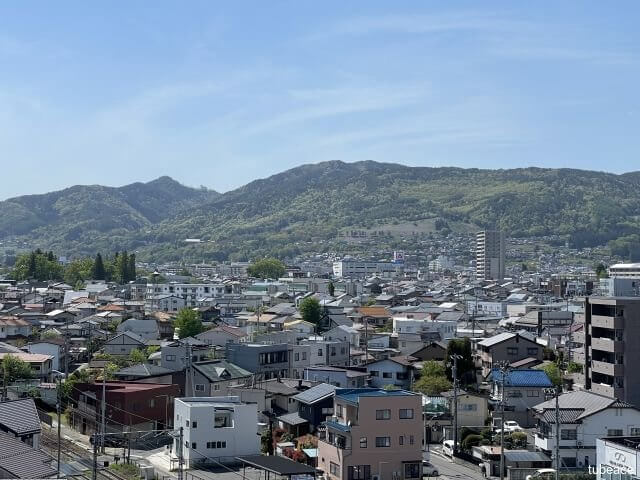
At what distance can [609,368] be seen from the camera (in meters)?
22.9

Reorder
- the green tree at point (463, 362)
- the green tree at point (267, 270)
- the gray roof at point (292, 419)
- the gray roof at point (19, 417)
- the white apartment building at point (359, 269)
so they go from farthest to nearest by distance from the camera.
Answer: the white apartment building at point (359, 269)
the green tree at point (267, 270)
the green tree at point (463, 362)
the gray roof at point (292, 419)
the gray roof at point (19, 417)

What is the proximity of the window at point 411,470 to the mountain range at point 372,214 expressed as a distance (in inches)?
4435

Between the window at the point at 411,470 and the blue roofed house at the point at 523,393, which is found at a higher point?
the blue roofed house at the point at 523,393

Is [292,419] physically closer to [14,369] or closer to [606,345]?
[606,345]

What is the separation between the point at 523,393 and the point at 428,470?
634 centimetres

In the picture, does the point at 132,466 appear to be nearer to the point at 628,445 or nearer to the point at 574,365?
the point at 628,445

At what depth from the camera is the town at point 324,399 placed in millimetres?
17500

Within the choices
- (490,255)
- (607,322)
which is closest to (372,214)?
(490,255)

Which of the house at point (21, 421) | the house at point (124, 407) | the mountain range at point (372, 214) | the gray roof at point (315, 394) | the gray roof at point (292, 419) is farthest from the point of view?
the mountain range at point (372, 214)

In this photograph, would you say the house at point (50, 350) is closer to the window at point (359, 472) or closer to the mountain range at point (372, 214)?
the window at point (359, 472)

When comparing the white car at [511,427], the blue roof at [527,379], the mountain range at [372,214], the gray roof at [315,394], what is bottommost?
the white car at [511,427]

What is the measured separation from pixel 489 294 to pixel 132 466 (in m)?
50.4

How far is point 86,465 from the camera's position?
17.8m

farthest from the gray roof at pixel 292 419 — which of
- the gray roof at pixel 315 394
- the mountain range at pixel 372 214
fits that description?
the mountain range at pixel 372 214
